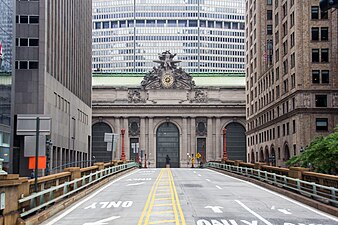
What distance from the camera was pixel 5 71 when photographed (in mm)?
52438

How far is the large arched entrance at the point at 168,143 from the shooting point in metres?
132

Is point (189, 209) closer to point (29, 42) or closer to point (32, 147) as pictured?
point (32, 147)

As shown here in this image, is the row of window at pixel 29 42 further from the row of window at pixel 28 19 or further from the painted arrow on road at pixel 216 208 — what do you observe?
the painted arrow on road at pixel 216 208

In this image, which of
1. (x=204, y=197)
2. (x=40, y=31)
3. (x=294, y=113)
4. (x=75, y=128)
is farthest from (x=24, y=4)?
(x=204, y=197)

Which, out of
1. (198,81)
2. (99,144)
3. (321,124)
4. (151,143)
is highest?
(198,81)

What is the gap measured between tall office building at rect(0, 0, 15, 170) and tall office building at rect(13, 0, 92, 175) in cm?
441

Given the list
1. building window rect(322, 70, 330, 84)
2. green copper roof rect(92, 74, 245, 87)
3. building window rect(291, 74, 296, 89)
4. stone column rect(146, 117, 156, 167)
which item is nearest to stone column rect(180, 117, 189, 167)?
stone column rect(146, 117, 156, 167)

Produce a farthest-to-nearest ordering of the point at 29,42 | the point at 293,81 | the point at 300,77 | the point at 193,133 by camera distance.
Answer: the point at 193,133
the point at 293,81
the point at 300,77
the point at 29,42

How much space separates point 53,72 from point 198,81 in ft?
237

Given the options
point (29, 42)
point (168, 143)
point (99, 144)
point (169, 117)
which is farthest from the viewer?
point (168, 143)

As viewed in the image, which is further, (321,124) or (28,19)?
(321,124)

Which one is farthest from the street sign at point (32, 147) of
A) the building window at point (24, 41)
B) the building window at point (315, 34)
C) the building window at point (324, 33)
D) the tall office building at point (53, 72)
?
the building window at point (324, 33)

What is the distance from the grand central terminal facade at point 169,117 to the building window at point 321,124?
61104 millimetres

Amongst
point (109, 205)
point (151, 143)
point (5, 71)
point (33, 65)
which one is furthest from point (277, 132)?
point (109, 205)
